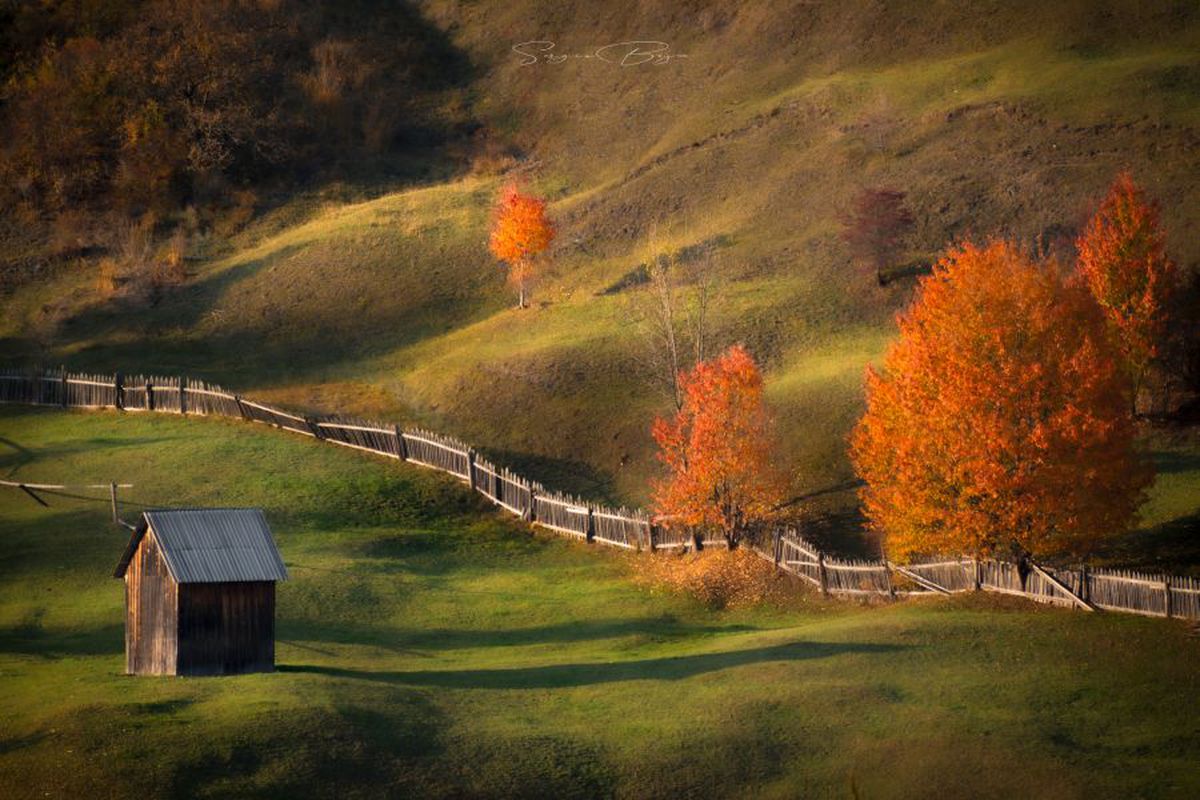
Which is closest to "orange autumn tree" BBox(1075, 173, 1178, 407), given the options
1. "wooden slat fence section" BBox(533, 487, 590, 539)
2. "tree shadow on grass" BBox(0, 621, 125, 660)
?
"wooden slat fence section" BBox(533, 487, 590, 539)

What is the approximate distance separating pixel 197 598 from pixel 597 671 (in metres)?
10.3

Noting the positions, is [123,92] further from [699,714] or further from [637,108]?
[699,714]

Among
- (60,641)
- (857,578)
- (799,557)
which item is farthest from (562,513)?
(60,641)

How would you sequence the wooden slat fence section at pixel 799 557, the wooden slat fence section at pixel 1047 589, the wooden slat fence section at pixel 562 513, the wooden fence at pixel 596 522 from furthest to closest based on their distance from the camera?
the wooden slat fence section at pixel 562 513, the wooden slat fence section at pixel 799 557, the wooden slat fence section at pixel 1047 589, the wooden fence at pixel 596 522

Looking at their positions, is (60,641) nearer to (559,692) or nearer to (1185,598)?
(559,692)

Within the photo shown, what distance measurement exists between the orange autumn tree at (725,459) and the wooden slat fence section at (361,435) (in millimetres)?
13684

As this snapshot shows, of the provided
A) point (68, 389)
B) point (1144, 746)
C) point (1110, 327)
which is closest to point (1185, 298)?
point (1110, 327)

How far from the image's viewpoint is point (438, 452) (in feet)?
201

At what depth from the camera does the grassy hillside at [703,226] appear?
67.0 m

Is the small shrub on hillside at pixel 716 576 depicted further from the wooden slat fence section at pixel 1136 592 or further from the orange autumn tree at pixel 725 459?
the wooden slat fence section at pixel 1136 592

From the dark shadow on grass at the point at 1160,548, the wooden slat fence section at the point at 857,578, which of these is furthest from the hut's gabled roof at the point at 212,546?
the dark shadow on grass at the point at 1160,548

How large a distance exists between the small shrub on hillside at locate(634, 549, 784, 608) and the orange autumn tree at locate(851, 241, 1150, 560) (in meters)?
4.74

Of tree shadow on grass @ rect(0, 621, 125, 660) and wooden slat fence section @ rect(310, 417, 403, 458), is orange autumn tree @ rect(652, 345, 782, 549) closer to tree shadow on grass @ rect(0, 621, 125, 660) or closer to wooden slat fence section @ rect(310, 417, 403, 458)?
wooden slat fence section @ rect(310, 417, 403, 458)

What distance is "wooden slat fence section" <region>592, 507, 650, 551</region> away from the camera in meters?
54.3
